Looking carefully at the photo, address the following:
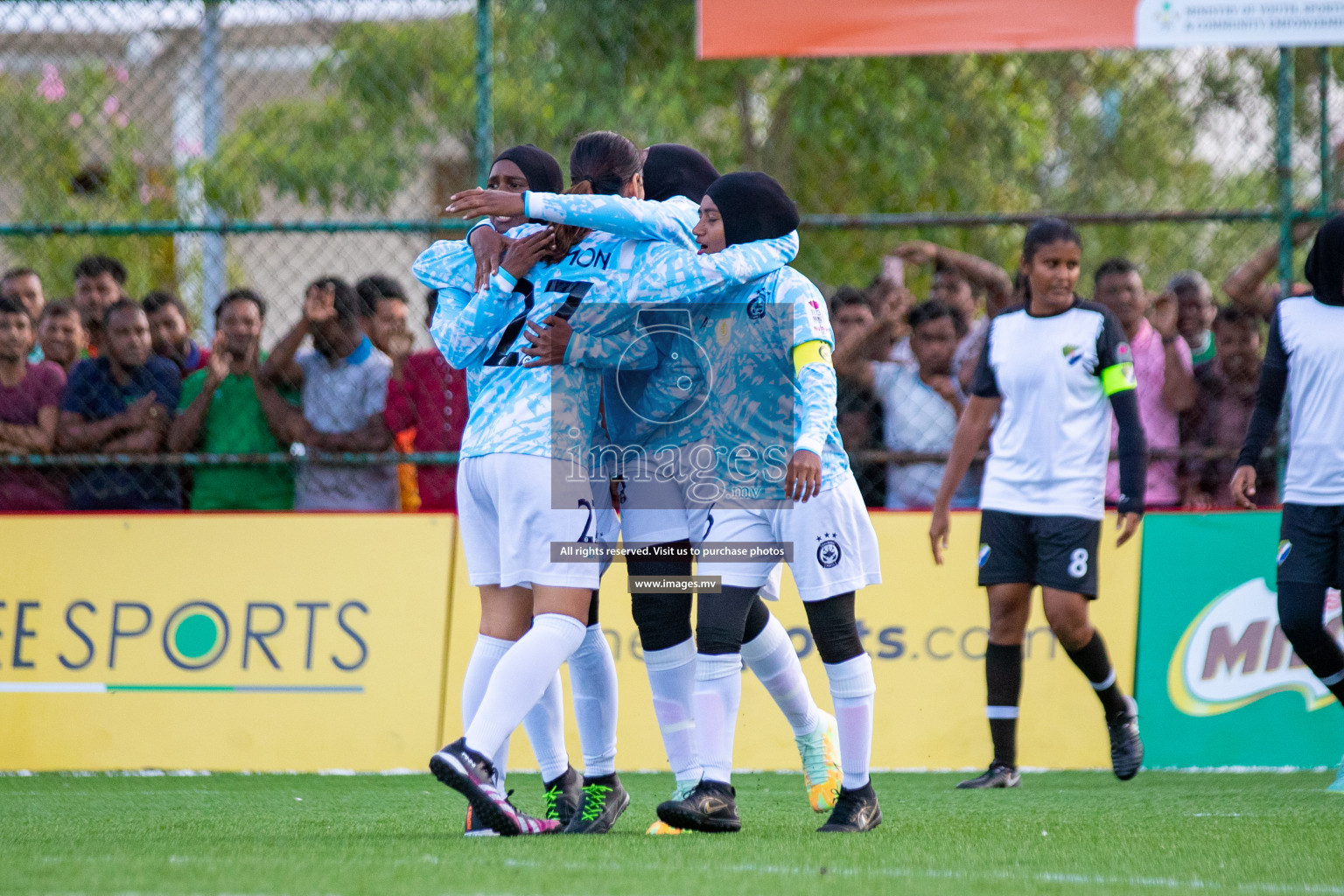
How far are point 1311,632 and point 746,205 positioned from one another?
2.75 m

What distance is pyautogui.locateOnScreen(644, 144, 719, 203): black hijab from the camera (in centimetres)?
450

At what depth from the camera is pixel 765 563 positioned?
4215mm

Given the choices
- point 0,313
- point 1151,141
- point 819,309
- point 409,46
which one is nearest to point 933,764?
point 819,309

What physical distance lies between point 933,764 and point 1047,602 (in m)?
1.22

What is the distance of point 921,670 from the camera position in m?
6.49

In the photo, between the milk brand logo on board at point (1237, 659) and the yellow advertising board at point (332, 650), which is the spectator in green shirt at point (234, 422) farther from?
the milk brand logo on board at point (1237, 659)

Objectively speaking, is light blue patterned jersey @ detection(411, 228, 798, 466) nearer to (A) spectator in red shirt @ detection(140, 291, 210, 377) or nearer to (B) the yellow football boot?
(B) the yellow football boot

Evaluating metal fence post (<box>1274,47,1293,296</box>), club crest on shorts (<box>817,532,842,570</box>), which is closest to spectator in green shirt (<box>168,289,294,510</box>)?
club crest on shorts (<box>817,532,842,570</box>)

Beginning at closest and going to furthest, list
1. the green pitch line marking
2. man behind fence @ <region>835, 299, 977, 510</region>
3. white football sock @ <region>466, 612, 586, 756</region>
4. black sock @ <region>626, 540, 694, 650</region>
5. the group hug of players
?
1. white football sock @ <region>466, 612, 586, 756</region>
2. the group hug of players
3. black sock @ <region>626, 540, 694, 650</region>
4. the green pitch line marking
5. man behind fence @ <region>835, 299, 977, 510</region>

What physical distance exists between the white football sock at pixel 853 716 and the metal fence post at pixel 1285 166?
355 centimetres

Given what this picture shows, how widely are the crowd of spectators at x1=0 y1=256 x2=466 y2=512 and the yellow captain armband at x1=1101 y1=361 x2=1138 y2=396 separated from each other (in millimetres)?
2969

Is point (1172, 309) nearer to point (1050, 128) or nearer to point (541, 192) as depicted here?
point (541, 192)

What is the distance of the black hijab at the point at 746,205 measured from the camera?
4098 millimetres

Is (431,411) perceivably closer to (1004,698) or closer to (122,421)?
(122,421)
